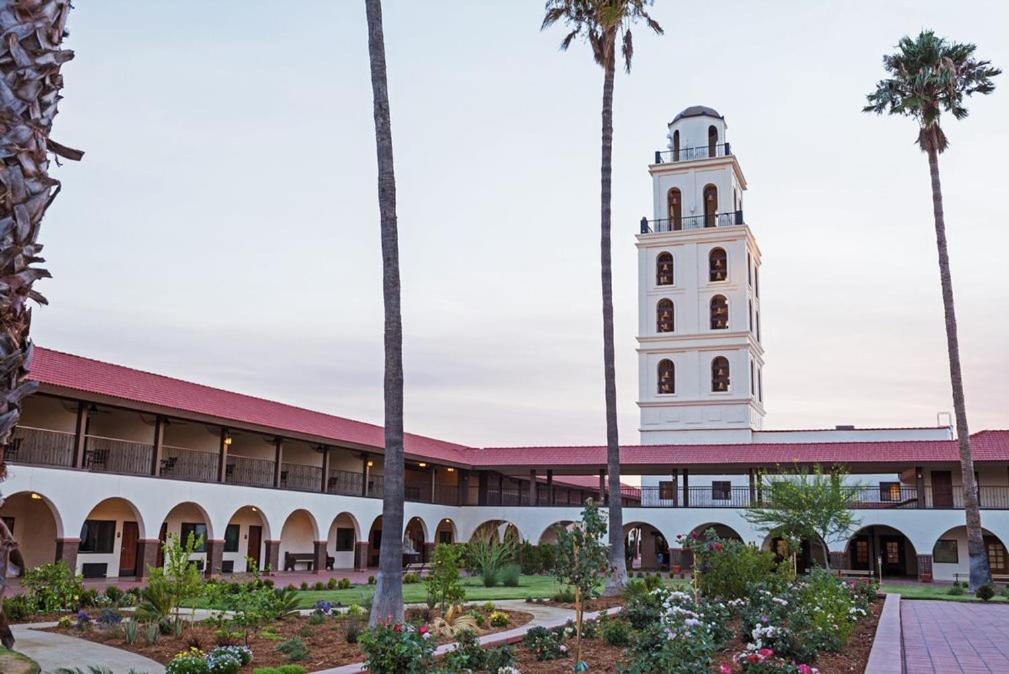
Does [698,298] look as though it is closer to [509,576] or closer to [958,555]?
[958,555]

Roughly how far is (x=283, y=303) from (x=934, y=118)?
22298 millimetres

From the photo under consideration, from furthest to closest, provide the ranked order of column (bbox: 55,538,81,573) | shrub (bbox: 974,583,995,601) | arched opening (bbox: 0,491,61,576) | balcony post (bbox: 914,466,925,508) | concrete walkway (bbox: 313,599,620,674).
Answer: balcony post (bbox: 914,466,925,508)
arched opening (bbox: 0,491,61,576)
shrub (bbox: 974,583,995,601)
column (bbox: 55,538,81,573)
concrete walkway (bbox: 313,599,620,674)

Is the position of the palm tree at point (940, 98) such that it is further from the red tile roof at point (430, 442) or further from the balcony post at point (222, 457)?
the balcony post at point (222, 457)

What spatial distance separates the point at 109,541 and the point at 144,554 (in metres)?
3.53

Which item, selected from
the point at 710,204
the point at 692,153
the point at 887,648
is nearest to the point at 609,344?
the point at 887,648

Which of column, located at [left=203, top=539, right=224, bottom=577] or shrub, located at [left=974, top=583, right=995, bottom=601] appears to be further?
column, located at [left=203, top=539, right=224, bottom=577]

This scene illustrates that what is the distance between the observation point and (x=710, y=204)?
4822 centimetres

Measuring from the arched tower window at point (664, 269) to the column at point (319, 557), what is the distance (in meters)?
23.0

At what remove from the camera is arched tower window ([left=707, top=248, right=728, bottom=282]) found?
46719 mm

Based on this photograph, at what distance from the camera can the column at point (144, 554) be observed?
2553 centimetres

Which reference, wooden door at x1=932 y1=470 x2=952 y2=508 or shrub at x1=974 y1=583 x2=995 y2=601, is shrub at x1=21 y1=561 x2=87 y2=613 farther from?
wooden door at x1=932 y1=470 x2=952 y2=508

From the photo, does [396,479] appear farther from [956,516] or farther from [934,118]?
[956,516]

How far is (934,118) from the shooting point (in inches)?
1179

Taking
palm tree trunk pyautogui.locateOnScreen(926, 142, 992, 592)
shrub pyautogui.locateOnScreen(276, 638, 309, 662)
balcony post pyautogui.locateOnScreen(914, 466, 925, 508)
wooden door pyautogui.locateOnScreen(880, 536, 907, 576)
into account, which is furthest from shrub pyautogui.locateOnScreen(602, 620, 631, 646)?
wooden door pyautogui.locateOnScreen(880, 536, 907, 576)
